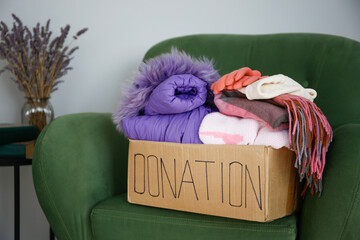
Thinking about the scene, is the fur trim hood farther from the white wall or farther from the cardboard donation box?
the white wall

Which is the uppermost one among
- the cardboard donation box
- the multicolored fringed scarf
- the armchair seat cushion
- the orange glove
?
the orange glove

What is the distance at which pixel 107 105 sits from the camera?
1856mm

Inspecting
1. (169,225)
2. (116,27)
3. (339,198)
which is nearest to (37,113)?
(116,27)

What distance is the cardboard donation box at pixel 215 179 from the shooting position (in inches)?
32.7

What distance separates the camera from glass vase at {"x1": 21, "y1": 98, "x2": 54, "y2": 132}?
160 cm

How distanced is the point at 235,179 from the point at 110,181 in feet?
1.35

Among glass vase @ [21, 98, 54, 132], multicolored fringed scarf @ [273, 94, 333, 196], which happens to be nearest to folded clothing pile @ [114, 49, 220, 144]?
multicolored fringed scarf @ [273, 94, 333, 196]

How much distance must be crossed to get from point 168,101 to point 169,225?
1.01 feet

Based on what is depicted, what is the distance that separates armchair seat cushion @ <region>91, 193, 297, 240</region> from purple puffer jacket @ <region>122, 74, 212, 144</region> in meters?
0.19

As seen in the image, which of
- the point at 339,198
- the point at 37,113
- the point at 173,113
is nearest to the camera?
the point at 339,198

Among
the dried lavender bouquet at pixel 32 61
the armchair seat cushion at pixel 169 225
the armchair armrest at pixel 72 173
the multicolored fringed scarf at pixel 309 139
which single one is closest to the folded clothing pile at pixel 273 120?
the multicolored fringed scarf at pixel 309 139

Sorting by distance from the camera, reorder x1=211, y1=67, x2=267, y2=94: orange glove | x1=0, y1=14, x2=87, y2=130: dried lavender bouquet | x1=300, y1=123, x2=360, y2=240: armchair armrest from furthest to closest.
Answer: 1. x1=0, y1=14, x2=87, y2=130: dried lavender bouquet
2. x1=211, y1=67, x2=267, y2=94: orange glove
3. x1=300, y1=123, x2=360, y2=240: armchair armrest

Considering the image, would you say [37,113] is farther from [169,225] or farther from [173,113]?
[169,225]

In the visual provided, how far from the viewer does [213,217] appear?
2.89ft
